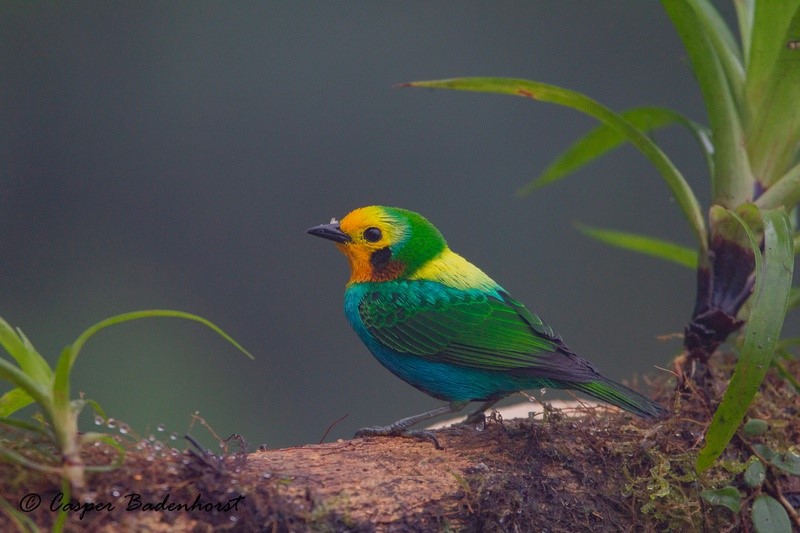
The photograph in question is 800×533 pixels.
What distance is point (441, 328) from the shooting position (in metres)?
2.72

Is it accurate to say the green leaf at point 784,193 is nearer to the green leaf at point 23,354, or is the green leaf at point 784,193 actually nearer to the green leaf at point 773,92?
the green leaf at point 773,92

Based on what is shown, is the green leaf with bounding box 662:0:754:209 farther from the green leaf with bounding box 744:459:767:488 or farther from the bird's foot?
the bird's foot

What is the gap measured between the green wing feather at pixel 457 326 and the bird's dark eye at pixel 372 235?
202 millimetres

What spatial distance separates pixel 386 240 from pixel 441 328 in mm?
473

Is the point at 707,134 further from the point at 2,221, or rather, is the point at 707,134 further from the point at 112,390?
the point at 2,221

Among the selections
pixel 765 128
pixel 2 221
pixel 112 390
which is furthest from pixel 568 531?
pixel 2 221

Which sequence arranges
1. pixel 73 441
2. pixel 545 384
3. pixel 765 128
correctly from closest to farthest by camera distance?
1. pixel 73 441
2. pixel 545 384
3. pixel 765 128

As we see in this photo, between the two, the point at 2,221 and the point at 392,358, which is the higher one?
the point at 2,221

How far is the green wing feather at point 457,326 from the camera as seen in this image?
2607 mm

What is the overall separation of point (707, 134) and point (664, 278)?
3.99 m

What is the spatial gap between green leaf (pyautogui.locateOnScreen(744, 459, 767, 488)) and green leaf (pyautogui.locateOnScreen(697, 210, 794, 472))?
0.20 meters

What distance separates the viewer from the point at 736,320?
109 inches

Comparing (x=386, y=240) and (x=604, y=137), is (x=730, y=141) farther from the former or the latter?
(x=386, y=240)

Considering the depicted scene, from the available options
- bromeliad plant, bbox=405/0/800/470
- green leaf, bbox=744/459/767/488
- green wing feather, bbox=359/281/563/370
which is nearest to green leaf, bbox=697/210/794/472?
green leaf, bbox=744/459/767/488
